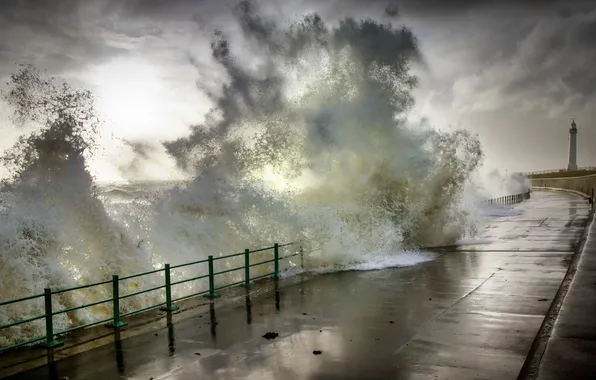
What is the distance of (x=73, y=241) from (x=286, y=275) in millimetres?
5844

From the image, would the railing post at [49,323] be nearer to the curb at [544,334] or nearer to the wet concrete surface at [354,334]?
the wet concrete surface at [354,334]

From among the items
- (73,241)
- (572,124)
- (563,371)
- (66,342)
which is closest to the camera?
(563,371)

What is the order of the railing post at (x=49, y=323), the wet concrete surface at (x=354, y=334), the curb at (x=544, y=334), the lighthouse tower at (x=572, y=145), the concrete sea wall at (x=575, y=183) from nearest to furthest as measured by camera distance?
the curb at (x=544, y=334) < the wet concrete surface at (x=354, y=334) < the railing post at (x=49, y=323) < the concrete sea wall at (x=575, y=183) < the lighthouse tower at (x=572, y=145)

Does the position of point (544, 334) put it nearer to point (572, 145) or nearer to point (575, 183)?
point (575, 183)

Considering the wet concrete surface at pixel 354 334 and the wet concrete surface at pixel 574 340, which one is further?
the wet concrete surface at pixel 354 334

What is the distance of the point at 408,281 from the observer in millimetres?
12516

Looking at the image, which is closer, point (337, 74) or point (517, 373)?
point (517, 373)

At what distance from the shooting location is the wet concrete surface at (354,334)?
20.8 feet

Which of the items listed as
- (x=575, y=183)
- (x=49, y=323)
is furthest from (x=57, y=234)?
(x=575, y=183)

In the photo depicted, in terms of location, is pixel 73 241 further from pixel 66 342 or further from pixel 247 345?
pixel 247 345

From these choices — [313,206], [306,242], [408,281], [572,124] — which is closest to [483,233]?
[313,206]

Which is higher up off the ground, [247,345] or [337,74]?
[337,74]

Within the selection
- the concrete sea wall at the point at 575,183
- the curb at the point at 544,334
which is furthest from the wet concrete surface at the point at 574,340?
the concrete sea wall at the point at 575,183

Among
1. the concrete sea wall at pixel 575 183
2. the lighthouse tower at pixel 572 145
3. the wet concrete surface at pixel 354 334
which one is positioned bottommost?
the wet concrete surface at pixel 354 334
